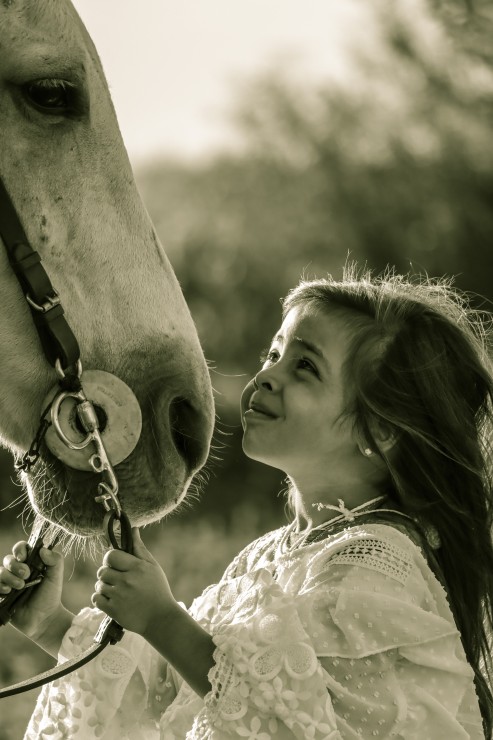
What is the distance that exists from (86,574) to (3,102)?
6.20 metres

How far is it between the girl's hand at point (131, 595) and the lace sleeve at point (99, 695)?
347 millimetres

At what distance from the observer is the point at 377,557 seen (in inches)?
84.2

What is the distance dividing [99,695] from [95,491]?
0.43 metres

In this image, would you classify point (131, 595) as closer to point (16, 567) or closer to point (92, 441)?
point (92, 441)

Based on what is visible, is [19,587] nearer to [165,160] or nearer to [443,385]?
[443,385]

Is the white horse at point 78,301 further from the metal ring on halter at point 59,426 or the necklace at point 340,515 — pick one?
the necklace at point 340,515

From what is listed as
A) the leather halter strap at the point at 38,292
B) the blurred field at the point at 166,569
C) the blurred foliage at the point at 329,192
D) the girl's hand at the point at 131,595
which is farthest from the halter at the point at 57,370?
the blurred foliage at the point at 329,192

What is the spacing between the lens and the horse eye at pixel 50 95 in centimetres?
227

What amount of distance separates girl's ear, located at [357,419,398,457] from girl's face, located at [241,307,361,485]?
18 mm

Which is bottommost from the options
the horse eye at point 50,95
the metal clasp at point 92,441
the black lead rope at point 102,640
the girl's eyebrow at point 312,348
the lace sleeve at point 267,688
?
the lace sleeve at point 267,688

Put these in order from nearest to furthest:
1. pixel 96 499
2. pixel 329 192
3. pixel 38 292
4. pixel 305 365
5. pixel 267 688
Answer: pixel 267 688 → pixel 96 499 → pixel 38 292 → pixel 305 365 → pixel 329 192

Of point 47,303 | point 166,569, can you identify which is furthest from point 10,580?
point 166,569

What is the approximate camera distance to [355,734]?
2006 millimetres

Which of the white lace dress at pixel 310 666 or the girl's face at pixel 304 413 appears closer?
the white lace dress at pixel 310 666
